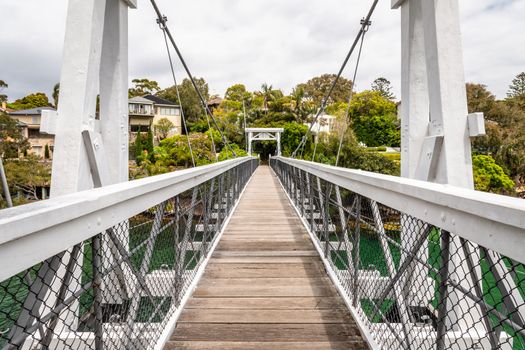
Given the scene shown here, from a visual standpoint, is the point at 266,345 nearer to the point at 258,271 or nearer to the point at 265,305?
the point at 265,305

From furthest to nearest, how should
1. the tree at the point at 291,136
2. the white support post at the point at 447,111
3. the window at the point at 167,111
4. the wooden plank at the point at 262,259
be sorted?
the window at the point at 167,111 < the tree at the point at 291,136 < the wooden plank at the point at 262,259 < the white support post at the point at 447,111

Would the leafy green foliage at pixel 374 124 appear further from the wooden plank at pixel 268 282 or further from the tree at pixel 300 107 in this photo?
the wooden plank at pixel 268 282

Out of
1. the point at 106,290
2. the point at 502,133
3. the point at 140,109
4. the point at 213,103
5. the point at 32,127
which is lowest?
the point at 106,290

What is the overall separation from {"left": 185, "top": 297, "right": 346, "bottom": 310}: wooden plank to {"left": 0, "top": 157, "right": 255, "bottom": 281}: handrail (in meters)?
1.05

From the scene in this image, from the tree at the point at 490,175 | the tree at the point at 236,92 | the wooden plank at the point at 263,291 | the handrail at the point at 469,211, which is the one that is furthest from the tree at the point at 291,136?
the handrail at the point at 469,211

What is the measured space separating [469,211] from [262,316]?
1.37 metres

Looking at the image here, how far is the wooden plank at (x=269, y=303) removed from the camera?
1.97m

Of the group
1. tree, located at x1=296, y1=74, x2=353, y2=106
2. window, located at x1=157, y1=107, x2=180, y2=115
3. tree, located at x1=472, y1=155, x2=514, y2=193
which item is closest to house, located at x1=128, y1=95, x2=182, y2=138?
window, located at x1=157, y1=107, x2=180, y2=115

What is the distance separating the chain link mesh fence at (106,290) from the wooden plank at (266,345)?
11 centimetres

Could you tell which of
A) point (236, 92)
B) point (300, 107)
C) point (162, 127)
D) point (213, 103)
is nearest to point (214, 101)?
point (213, 103)

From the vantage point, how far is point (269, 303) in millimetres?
2014

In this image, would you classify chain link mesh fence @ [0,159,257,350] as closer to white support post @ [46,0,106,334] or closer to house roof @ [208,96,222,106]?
white support post @ [46,0,106,334]

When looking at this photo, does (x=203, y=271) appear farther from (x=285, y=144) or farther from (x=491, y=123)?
(x=285, y=144)

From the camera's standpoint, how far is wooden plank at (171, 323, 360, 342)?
165 centimetres
